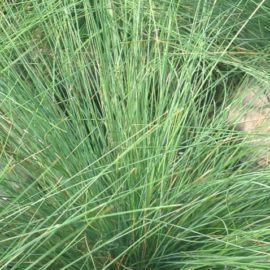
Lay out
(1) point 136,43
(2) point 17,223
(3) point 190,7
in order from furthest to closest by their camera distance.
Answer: (3) point 190,7 < (1) point 136,43 < (2) point 17,223

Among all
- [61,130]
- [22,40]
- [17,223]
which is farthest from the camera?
[22,40]

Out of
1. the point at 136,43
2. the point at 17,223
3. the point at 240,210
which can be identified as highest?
the point at 136,43

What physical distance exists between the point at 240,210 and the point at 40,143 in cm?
39

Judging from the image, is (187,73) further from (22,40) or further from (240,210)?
(22,40)

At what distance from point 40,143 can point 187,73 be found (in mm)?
306

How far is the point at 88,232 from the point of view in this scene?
979 millimetres

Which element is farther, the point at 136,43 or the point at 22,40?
the point at 22,40

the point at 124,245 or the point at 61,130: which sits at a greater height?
the point at 61,130

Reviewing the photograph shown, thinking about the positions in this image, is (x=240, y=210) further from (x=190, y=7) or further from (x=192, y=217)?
(x=190, y=7)

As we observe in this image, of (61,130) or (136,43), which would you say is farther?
(136,43)

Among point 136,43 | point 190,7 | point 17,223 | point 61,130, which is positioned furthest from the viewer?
point 190,7

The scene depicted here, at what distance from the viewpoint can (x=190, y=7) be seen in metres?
1.56

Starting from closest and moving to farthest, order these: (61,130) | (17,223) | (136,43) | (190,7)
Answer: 1. (17,223)
2. (61,130)
3. (136,43)
4. (190,7)

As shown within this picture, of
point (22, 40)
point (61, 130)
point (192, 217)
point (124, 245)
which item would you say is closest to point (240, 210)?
point (192, 217)
